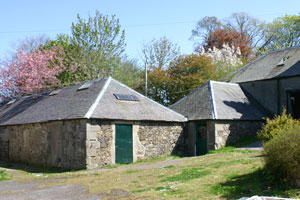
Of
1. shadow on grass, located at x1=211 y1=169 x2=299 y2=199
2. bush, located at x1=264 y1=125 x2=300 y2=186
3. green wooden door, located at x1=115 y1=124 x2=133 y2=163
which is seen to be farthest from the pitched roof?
bush, located at x1=264 y1=125 x2=300 y2=186

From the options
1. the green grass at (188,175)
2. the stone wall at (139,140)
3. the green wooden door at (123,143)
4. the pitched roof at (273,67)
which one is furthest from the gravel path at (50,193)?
the pitched roof at (273,67)

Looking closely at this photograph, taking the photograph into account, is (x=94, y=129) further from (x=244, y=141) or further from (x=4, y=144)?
(x=4, y=144)

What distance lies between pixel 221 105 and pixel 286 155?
1337 cm

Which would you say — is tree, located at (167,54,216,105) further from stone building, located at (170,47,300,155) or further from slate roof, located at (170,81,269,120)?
slate roof, located at (170,81,269,120)

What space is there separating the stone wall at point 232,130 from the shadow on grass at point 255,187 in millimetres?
10013

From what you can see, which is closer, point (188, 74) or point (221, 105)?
point (221, 105)

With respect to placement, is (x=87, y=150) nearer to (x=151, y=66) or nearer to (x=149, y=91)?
(x=149, y=91)

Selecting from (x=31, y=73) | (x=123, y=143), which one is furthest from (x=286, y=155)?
(x=31, y=73)

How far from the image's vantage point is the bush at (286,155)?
939cm

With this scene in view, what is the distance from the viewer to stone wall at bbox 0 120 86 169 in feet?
60.6

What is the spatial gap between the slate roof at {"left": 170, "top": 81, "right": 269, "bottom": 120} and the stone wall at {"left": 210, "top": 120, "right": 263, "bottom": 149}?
0.37 meters

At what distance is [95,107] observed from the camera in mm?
18859

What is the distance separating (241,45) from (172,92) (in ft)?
49.4

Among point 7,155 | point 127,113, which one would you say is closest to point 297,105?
point 127,113
